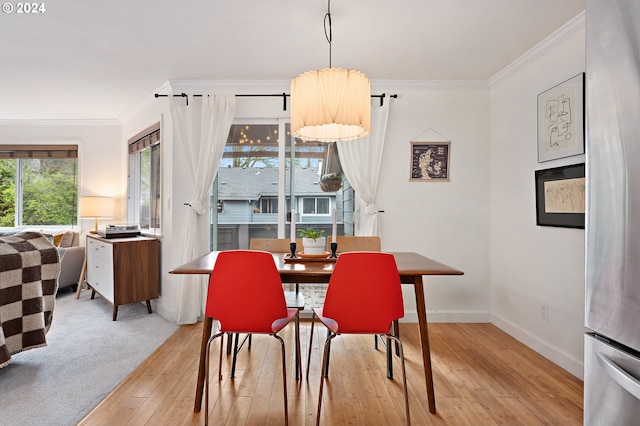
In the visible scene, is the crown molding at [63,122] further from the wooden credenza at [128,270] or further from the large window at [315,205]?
the large window at [315,205]

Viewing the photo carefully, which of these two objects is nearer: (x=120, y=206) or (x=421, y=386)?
(x=421, y=386)

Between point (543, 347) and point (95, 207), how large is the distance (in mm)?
5065

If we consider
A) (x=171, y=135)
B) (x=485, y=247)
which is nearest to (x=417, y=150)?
(x=485, y=247)

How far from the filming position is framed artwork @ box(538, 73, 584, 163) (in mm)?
2463

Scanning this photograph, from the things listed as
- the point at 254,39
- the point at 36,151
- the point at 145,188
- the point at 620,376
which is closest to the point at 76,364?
the point at 145,188

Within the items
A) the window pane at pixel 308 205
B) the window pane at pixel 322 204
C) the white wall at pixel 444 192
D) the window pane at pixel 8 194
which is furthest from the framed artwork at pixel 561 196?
the window pane at pixel 8 194

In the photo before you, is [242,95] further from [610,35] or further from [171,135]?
[610,35]

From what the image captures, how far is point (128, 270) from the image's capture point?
367cm

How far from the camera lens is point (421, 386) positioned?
229 centimetres

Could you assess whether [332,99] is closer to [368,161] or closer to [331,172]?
[368,161]

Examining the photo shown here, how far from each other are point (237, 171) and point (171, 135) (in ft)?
2.41

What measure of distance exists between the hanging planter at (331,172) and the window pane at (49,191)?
3843 mm

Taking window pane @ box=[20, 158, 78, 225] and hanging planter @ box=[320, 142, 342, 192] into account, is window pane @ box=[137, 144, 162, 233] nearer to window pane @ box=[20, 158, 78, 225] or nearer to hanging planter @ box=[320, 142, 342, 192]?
window pane @ box=[20, 158, 78, 225]

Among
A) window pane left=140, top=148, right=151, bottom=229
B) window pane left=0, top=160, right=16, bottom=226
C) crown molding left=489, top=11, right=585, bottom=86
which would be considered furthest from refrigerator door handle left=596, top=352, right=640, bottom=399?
window pane left=0, top=160, right=16, bottom=226
